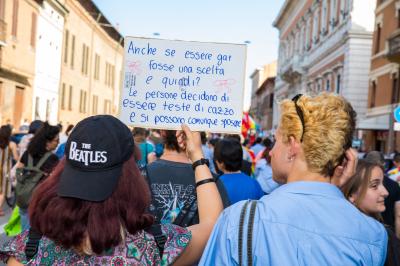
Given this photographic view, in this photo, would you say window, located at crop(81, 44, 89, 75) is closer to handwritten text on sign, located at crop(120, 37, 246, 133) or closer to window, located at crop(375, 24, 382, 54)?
window, located at crop(375, 24, 382, 54)

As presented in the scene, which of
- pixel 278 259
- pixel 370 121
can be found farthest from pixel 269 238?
pixel 370 121

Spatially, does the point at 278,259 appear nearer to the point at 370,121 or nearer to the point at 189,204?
the point at 189,204

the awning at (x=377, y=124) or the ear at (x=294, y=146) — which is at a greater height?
the awning at (x=377, y=124)

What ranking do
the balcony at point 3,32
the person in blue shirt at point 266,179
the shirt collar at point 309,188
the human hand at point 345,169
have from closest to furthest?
the shirt collar at point 309,188
the human hand at point 345,169
the person in blue shirt at point 266,179
the balcony at point 3,32

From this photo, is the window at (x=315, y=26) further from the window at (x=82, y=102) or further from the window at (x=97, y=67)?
→ the window at (x=82, y=102)

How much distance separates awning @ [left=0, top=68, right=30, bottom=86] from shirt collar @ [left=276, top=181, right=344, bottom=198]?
21.9 meters

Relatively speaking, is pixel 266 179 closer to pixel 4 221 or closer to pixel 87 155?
pixel 4 221

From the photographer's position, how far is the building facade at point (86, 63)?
106 ft

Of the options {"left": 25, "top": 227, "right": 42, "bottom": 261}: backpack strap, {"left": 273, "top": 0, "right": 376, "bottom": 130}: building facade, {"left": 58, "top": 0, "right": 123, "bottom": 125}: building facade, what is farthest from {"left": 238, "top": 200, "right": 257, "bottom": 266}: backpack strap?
{"left": 58, "top": 0, "right": 123, "bottom": 125}: building facade

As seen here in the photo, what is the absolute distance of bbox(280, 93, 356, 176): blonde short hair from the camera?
1.99 meters

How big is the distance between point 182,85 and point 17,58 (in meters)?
22.1

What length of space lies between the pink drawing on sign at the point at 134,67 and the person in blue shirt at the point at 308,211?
4.73 feet

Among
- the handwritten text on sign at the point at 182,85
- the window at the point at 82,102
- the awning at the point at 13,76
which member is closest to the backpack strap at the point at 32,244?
the handwritten text on sign at the point at 182,85

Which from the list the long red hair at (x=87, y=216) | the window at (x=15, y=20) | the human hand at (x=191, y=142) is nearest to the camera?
the long red hair at (x=87, y=216)
